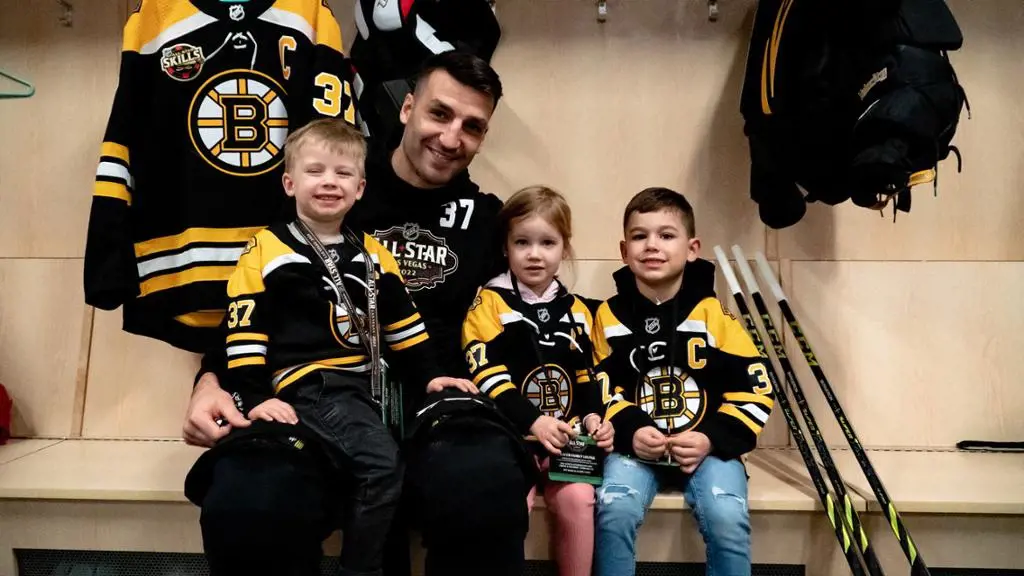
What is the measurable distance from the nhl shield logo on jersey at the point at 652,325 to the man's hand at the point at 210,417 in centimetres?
81

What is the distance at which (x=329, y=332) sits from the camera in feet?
3.98

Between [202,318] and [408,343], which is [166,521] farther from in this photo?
[408,343]

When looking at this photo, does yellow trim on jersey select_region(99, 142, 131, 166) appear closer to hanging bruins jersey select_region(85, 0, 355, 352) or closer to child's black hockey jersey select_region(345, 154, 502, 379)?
hanging bruins jersey select_region(85, 0, 355, 352)

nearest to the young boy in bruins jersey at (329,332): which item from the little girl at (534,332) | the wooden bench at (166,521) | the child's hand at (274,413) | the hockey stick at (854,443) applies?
the child's hand at (274,413)

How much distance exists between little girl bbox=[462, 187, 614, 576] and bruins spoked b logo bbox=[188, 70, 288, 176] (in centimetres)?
57

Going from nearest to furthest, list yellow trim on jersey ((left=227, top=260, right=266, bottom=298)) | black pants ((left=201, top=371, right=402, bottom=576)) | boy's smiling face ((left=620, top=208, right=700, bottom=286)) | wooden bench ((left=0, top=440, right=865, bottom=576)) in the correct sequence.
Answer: black pants ((left=201, top=371, right=402, bottom=576)) → yellow trim on jersey ((left=227, top=260, right=266, bottom=298)) → wooden bench ((left=0, top=440, right=865, bottom=576)) → boy's smiling face ((left=620, top=208, right=700, bottom=286))

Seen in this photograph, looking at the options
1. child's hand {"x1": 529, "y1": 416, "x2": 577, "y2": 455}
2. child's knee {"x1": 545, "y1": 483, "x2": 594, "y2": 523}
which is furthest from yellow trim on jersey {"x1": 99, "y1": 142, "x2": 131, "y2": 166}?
child's knee {"x1": 545, "y1": 483, "x2": 594, "y2": 523}

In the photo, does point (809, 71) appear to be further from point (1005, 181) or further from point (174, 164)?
point (174, 164)

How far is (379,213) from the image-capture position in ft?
4.78

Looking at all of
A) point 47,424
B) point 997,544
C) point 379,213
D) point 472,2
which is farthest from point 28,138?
point 997,544

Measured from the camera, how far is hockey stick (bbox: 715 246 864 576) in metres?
1.18

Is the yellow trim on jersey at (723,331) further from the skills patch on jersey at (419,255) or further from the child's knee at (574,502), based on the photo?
the skills patch on jersey at (419,255)

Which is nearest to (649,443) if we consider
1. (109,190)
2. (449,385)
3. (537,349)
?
(537,349)

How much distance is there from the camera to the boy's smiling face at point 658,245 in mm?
1396
